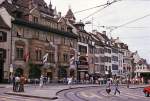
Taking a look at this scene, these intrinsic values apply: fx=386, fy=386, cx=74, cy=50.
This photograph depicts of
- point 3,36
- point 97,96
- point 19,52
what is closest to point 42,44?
point 19,52

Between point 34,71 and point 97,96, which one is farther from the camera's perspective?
point 34,71

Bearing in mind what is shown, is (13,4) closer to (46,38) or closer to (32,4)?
(32,4)

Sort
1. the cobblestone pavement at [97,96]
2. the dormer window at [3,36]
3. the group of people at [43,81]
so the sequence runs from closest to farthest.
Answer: the cobblestone pavement at [97,96], the group of people at [43,81], the dormer window at [3,36]

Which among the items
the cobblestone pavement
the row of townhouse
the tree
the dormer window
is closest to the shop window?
the row of townhouse

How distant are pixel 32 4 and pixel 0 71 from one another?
18.1 m

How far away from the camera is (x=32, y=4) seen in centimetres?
7706

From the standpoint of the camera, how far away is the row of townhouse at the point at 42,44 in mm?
66688

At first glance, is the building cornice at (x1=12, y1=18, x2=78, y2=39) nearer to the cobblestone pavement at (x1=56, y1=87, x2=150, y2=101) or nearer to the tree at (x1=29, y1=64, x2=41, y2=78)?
the tree at (x1=29, y1=64, x2=41, y2=78)

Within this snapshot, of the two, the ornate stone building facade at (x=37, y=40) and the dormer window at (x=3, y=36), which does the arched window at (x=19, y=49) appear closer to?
the ornate stone building facade at (x=37, y=40)

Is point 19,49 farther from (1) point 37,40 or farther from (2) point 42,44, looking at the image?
(2) point 42,44

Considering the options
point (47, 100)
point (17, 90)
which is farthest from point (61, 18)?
point (47, 100)

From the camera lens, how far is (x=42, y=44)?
7531 centimetres

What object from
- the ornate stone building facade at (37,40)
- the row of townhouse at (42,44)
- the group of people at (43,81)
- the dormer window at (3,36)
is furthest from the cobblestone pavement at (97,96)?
the dormer window at (3,36)

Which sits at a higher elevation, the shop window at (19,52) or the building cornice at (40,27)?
the building cornice at (40,27)
